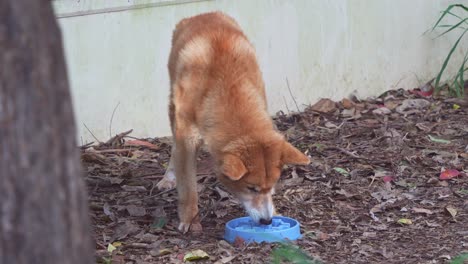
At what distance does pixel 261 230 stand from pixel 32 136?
3474 millimetres

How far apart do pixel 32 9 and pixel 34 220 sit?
546 millimetres

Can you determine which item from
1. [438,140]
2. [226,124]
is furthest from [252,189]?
[438,140]

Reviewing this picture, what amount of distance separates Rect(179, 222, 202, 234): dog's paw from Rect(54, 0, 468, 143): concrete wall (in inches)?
74.8

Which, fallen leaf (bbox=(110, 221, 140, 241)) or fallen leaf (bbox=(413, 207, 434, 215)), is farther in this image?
fallen leaf (bbox=(413, 207, 434, 215))

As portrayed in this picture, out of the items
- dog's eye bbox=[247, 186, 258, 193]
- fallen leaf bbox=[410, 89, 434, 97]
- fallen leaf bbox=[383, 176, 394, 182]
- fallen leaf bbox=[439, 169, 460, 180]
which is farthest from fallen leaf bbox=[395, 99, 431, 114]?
dog's eye bbox=[247, 186, 258, 193]

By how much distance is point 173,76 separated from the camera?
6609 millimetres

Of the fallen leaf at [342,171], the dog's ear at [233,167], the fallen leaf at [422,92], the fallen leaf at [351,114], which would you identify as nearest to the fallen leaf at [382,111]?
the fallen leaf at [351,114]

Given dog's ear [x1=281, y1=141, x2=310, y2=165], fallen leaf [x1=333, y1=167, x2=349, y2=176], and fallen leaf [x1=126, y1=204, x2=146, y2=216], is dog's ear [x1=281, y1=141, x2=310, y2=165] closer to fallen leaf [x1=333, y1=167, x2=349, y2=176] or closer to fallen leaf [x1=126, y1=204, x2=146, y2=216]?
fallen leaf [x1=126, y1=204, x2=146, y2=216]

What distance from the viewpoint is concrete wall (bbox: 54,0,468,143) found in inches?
A: 300

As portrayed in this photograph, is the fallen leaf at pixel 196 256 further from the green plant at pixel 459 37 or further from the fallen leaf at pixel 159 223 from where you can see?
the green plant at pixel 459 37

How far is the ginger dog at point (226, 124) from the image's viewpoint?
18.4 feet

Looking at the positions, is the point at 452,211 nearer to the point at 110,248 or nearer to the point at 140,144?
the point at 110,248

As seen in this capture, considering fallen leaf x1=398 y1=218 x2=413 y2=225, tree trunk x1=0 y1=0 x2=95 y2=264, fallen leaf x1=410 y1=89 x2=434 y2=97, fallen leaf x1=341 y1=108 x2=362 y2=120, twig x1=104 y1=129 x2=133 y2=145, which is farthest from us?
fallen leaf x1=410 y1=89 x2=434 y2=97

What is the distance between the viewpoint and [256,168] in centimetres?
558
